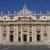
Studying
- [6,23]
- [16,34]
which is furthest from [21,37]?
[6,23]

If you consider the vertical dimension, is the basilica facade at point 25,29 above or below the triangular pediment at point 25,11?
below

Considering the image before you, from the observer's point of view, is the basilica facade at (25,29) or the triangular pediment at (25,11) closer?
the basilica facade at (25,29)

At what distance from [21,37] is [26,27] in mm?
3026

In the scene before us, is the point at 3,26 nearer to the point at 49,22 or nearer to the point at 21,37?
the point at 21,37

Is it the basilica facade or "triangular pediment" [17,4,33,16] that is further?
"triangular pediment" [17,4,33,16]

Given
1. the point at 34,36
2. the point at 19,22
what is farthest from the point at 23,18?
the point at 34,36

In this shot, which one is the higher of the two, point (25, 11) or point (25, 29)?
point (25, 11)

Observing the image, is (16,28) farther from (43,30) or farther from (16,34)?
(43,30)

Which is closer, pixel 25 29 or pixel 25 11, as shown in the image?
pixel 25 29

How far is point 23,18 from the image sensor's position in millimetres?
63844

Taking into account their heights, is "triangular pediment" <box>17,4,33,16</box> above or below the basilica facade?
above

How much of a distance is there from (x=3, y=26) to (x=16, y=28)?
3.58m

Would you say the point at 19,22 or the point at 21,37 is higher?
the point at 19,22

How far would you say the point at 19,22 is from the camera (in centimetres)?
6366
